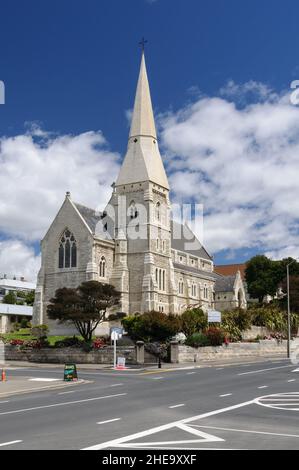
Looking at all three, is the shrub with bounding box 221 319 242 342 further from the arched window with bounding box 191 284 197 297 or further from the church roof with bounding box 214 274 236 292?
the church roof with bounding box 214 274 236 292

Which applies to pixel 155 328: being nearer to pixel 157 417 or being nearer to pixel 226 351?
pixel 226 351

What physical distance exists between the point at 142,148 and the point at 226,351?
3858cm

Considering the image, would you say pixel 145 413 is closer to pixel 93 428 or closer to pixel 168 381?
pixel 93 428

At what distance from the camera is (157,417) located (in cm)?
1438

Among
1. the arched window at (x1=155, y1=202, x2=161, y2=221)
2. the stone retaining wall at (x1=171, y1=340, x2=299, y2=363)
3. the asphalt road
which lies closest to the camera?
the asphalt road

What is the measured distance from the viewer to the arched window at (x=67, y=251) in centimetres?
7288

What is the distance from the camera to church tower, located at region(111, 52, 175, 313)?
73.4m

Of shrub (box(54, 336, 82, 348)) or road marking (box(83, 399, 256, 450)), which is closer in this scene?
road marking (box(83, 399, 256, 450))

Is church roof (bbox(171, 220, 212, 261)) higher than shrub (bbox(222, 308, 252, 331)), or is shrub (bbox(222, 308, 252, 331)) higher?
church roof (bbox(171, 220, 212, 261))

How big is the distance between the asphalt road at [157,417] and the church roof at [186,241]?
234 feet

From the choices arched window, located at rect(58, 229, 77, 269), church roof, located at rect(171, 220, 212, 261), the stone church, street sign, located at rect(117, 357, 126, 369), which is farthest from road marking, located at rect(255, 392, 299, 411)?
church roof, located at rect(171, 220, 212, 261)

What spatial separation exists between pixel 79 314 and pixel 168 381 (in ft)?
71.6

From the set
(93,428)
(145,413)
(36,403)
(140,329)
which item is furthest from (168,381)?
(140,329)

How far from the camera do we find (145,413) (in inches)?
601
